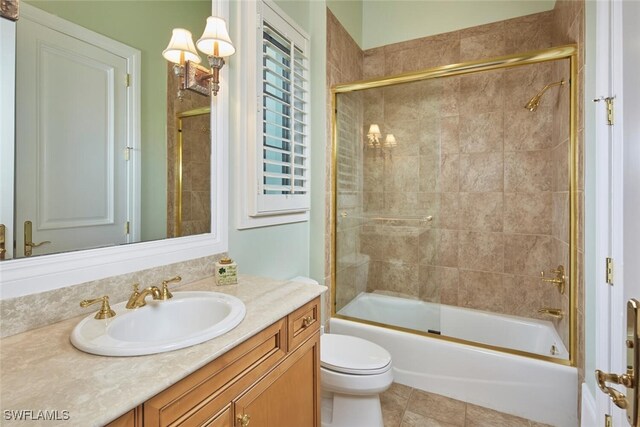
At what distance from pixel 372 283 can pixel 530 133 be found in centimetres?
171

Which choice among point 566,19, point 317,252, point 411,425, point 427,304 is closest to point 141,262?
point 317,252

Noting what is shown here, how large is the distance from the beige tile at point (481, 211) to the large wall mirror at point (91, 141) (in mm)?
2127

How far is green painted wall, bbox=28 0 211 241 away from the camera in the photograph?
1.11 metres

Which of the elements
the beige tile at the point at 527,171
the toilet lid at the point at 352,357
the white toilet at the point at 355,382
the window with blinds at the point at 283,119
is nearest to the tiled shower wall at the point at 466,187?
the beige tile at the point at 527,171

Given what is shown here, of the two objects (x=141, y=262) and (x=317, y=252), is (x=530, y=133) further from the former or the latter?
(x=141, y=262)

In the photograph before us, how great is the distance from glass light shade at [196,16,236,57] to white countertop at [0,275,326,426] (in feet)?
3.74

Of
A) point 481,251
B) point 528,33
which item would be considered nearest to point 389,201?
point 481,251

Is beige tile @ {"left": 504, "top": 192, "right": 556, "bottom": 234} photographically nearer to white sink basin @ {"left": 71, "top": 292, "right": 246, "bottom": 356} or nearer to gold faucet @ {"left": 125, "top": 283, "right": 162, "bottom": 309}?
white sink basin @ {"left": 71, "top": 292, "right": 246, "bottom": 356}

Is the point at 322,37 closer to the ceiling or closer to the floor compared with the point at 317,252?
closer to the ceiling

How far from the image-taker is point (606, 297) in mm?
1193

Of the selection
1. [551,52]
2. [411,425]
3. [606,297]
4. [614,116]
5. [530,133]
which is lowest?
[411,425]

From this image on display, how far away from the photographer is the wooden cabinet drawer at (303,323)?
3.59 ft

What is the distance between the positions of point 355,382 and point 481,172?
76.5 inches

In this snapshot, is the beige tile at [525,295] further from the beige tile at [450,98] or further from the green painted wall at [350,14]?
the green painted wall at [350,14]
